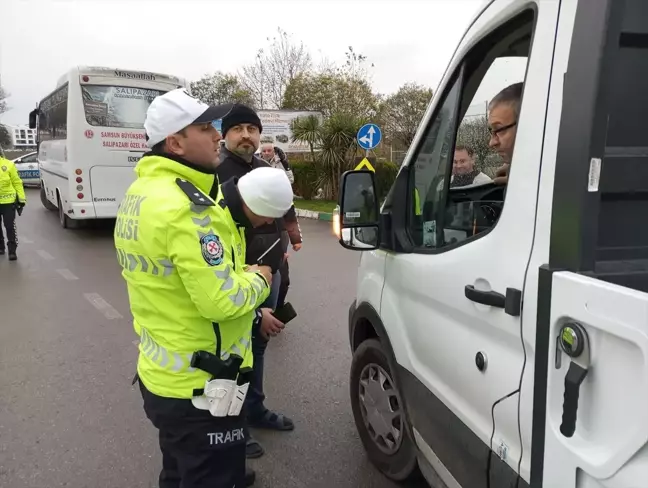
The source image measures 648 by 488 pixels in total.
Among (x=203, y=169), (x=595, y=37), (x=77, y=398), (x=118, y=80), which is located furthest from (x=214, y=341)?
(x=118, y=80)

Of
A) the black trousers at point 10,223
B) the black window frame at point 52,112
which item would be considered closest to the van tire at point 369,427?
the black trousers at point 10,223

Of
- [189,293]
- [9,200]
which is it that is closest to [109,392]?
[189,293]

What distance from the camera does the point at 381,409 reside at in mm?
2744

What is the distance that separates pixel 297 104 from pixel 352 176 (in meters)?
25.3

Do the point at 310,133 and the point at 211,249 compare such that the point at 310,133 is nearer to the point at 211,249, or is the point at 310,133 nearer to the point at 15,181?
the point at 15,181

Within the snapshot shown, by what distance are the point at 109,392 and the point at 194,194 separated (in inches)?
111

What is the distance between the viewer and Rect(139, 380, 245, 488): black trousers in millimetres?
1891

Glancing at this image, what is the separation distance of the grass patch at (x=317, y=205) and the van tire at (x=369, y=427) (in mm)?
11465

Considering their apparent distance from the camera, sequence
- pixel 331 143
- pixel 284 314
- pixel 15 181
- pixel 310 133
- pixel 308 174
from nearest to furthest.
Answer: pixel 284 314 < pixel 15 181 < pixel 331 143 < pixel 310 133 < pixel 308 174

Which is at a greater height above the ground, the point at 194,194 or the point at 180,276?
the point at 194,194

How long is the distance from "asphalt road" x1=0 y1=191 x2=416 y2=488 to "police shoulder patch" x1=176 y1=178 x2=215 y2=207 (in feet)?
5.92

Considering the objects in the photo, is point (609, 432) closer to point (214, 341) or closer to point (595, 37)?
point (595, 37)

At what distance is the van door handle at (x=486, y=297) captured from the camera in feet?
5.13

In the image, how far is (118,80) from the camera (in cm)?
1094
